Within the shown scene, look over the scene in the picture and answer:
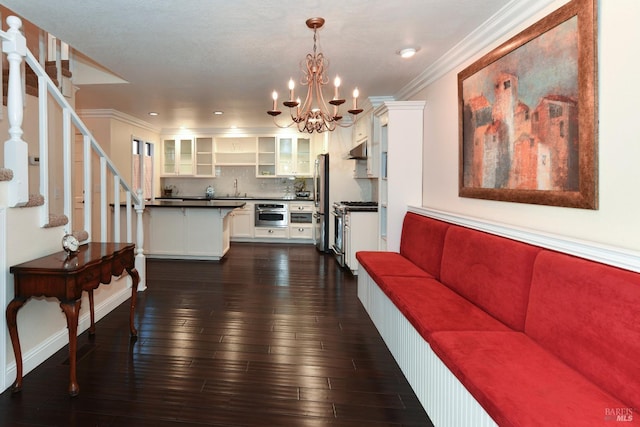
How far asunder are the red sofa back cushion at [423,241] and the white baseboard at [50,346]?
2972 mm

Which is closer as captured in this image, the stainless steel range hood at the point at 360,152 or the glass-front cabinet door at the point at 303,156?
the stainless steel range hood at the point at 360,152

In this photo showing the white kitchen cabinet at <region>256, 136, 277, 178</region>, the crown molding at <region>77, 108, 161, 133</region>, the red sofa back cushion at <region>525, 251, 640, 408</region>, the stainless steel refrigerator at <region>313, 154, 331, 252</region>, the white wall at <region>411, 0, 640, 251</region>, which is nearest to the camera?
the red sofa back cushion at <region>525, 251, 640, 408</region>

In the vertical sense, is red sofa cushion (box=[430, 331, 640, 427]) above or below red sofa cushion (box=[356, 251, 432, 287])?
below

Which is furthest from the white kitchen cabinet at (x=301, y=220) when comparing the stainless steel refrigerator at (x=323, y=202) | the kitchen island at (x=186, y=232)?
the kitchen island at (x=186, y=232)

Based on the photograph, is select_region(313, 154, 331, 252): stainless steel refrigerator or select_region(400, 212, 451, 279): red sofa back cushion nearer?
select_region(400, 212, 451, 279): red sofa back cushion

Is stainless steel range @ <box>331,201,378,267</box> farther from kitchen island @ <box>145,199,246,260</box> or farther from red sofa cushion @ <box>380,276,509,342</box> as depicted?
red sofa cushion @ <box>380,276,509,342</box>

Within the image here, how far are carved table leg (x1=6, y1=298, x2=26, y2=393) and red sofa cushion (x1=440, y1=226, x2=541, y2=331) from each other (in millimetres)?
2792

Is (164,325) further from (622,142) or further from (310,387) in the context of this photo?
(622,142)

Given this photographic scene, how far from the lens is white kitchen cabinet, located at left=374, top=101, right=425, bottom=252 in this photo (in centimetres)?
388

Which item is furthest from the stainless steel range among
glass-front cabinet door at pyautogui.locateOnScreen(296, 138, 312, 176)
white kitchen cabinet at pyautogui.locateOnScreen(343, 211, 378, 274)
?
glass-front cabinet door at pyautogui.locateOnScreen(296, 138, 312, 176)

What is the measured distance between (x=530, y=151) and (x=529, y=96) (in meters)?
0.33

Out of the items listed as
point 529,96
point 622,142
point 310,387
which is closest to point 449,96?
point 529,96

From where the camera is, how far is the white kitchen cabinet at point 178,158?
25.8 ft

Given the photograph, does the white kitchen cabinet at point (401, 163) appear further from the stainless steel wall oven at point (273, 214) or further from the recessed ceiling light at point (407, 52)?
the stainless steel wall oven at point (273, 214)
